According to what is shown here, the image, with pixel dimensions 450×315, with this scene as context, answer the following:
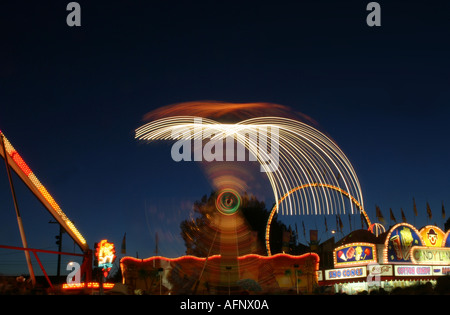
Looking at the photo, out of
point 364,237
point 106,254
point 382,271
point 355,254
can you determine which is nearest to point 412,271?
point 382,271

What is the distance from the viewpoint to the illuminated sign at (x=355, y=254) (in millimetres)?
36284

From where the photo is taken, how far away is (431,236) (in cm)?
3825

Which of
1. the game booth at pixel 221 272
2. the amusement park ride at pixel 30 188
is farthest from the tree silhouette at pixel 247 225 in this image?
the amusement park ride at pixel 30 188

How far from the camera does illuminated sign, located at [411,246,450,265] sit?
37000mm

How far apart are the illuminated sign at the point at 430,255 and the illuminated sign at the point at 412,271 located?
423 millimetres

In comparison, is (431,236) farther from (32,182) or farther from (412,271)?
(32,182)

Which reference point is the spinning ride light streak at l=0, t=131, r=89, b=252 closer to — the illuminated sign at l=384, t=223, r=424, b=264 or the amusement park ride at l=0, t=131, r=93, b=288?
the amusement park ride at l=0, t=131, r=93, b=288

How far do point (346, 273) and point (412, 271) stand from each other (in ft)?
17.1

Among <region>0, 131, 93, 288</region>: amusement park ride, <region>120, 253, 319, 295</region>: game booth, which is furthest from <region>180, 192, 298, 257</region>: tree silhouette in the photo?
<region>0, 131, 93, 288</region>: amusement park ride

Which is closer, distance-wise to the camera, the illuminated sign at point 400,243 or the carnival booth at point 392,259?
the carnival booth at point 392,259

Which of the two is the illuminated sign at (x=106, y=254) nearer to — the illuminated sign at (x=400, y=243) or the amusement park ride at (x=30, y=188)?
the amusement park ride at (x=30, y=188)

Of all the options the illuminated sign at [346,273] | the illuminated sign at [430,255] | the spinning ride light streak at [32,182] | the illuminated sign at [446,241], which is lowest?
the illuminated sign at [346,273]

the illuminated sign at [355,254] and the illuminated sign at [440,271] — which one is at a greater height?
the illuminated sign at [355,254]
